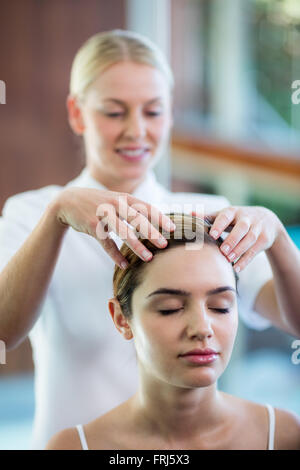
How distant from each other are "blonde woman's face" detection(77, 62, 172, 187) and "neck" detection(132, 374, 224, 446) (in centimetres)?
28

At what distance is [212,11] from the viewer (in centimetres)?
200

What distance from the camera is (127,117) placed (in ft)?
2.57

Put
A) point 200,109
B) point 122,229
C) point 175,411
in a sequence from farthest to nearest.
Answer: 1. point 200,109
2. point 175,411
3. point 122,229

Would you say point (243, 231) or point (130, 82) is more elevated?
point (130, 82)

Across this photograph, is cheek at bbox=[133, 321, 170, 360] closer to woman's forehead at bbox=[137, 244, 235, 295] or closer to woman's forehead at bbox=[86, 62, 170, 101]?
woman's forehead at bbox=[137, 244, 235, 295]

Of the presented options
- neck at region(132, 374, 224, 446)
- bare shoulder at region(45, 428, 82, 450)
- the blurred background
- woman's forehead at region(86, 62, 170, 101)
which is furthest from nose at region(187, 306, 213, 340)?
the blurred background

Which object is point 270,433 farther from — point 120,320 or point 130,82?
point 130,82

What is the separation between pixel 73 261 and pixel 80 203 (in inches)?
9.6

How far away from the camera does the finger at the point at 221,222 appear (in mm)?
608

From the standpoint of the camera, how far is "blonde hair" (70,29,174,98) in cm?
81

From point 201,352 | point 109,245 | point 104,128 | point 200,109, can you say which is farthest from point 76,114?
point 200,109

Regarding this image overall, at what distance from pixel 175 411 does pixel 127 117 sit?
0.36 metres

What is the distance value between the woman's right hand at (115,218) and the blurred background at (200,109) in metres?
0.56

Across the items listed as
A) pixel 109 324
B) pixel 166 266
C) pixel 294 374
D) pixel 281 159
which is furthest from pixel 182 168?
pixel 166 266
